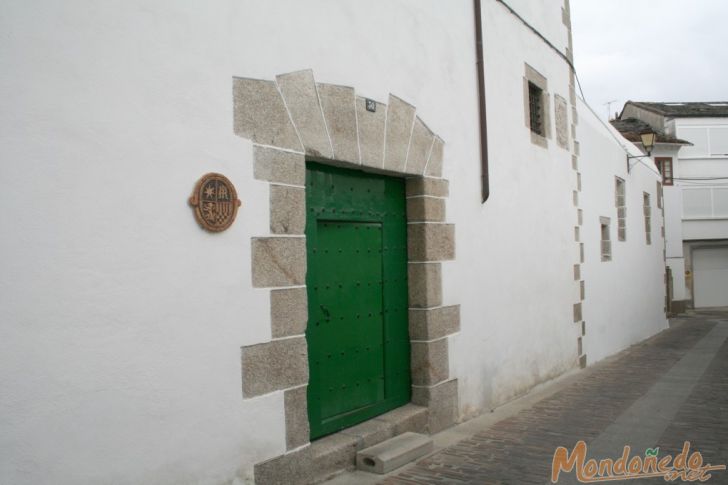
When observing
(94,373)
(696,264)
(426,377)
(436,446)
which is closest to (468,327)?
(426,377)

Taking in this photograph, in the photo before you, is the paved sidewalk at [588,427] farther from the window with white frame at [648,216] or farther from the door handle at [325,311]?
the window with white frame at [648,216]

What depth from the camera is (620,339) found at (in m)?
11.0

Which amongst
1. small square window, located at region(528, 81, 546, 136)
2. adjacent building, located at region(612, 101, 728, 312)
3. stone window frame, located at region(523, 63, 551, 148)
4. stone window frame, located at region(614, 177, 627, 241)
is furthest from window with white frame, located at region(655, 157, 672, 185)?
small square window, located at region(528, 81, 546, 136)

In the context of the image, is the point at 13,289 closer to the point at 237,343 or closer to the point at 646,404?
the point at 237,343

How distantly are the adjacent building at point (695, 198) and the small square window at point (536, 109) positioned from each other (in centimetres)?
1686

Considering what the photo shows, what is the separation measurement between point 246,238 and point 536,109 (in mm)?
5598

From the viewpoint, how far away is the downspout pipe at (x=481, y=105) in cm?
589

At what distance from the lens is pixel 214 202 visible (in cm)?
316

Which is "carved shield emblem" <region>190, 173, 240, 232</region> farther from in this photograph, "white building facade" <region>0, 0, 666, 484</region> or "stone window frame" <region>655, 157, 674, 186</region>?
"stone window frame" <region>655, 157, 674, 186</region>

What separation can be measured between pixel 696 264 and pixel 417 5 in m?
23.7

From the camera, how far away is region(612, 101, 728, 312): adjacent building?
23328 mm

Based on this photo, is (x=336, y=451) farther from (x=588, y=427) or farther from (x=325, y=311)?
(x=588, y=427)

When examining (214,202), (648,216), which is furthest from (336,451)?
(648,216)

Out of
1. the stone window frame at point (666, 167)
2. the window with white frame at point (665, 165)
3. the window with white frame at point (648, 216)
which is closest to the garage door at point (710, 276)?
the stone window frame at point (666, 167)
